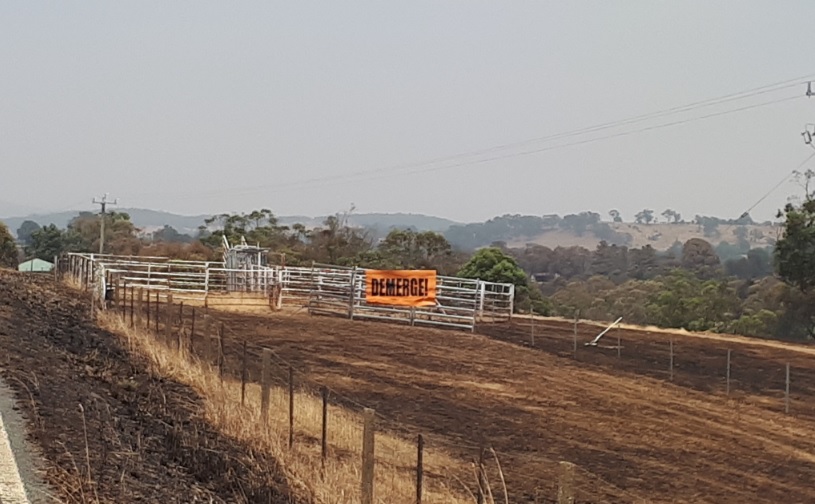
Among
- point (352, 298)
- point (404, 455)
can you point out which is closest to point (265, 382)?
point (404, 455)

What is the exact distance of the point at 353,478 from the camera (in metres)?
10.1

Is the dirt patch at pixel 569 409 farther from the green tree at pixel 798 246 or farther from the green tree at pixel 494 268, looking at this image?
the green tree at pixel 494 268

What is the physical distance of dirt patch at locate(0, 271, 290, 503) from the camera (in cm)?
702

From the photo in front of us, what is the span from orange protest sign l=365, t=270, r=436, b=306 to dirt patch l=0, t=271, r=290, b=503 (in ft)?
75.1

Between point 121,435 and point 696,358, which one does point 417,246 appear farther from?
point 121,435

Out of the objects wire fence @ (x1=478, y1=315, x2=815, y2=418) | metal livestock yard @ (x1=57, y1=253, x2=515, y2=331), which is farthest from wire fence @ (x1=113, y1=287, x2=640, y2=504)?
metal livestock yard @ (x1=57, y1=253, x2=515, y2=331)

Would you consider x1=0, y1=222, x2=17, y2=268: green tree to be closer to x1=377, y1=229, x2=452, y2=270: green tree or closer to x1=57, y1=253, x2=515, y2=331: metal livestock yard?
x1=377, y1=229, x2=452, y2=270: green tree

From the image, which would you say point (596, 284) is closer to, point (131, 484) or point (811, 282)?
point (811, 282)

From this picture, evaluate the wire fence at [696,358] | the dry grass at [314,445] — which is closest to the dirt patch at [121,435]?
the dry grass at [314,445]

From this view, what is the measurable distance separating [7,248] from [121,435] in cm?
7235

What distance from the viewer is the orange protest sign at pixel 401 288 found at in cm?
3728

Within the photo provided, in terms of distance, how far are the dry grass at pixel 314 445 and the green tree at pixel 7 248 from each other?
207 ft

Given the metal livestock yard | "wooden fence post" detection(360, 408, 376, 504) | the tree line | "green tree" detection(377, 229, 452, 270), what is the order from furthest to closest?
1. "green tree" detection(377, 229, 452, 270)
2. the tree line
3. the metal livestock yard
4. "wooden fence post" detection(360, 408, 376, 504)

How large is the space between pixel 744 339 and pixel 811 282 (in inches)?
415
